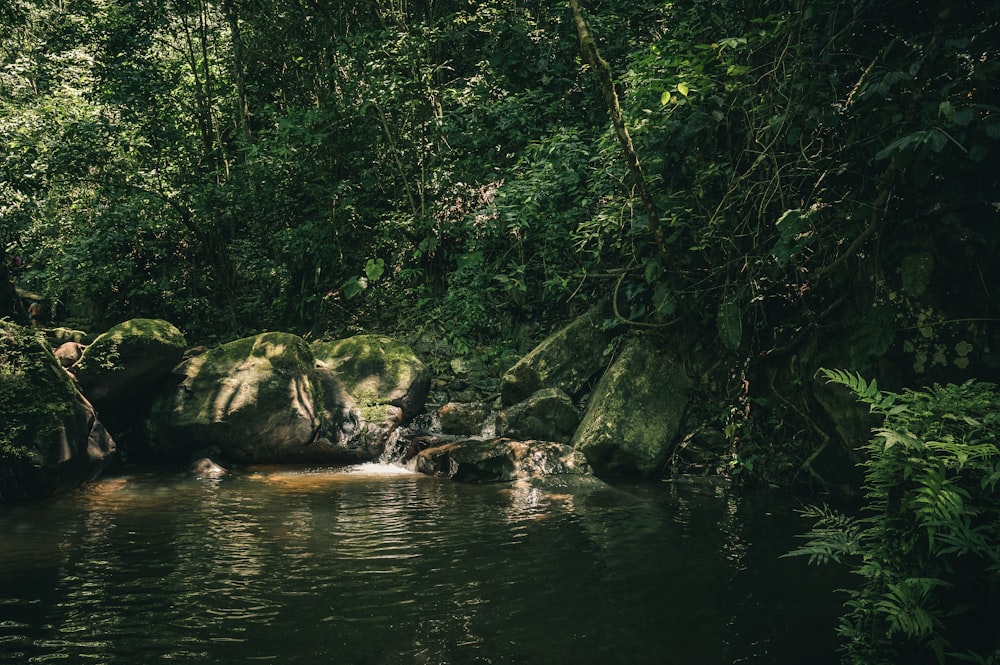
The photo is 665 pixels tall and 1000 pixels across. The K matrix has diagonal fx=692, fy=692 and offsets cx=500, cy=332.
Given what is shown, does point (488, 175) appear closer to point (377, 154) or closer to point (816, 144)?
point (377, 154)

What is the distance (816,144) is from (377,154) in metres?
8.07

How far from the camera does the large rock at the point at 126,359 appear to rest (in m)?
9.12

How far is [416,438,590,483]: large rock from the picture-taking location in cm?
807

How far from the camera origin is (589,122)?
10938mm

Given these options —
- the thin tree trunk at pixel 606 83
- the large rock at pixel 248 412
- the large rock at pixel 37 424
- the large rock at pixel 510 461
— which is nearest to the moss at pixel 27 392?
the large rock at pixel 37 424

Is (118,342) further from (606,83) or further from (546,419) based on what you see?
→ (606,83)

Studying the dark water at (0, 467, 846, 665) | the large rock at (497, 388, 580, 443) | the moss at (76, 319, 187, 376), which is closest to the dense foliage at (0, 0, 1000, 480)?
the large rock at (497, 388, 580, 443)

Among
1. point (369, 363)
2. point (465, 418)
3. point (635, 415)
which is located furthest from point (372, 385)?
point (635, 415)

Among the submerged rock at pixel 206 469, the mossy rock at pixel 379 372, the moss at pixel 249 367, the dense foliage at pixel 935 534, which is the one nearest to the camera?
the dense foliage at pixel 935 534

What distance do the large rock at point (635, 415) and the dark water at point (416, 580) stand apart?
0.72 metres

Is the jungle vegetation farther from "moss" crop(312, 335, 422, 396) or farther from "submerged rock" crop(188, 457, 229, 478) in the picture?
"submerged rock" crop(188, 457, 229, 478)

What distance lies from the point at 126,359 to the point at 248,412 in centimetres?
173

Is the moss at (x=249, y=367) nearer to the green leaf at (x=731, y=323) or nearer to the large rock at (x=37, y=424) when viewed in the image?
the large rock at (x=37, y=424)

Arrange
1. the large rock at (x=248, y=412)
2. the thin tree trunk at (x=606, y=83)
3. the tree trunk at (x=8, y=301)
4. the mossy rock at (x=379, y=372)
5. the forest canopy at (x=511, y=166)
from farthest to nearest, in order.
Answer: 1. the mossy rock at (x=379, y=372)
2. the tree trunk at (x=8, y=301)
3. the large rock at (x=248, y=412)
4. the thin tree trunk at (x=606, y=83)
5. the forest canopy at (x=511, y=166)
